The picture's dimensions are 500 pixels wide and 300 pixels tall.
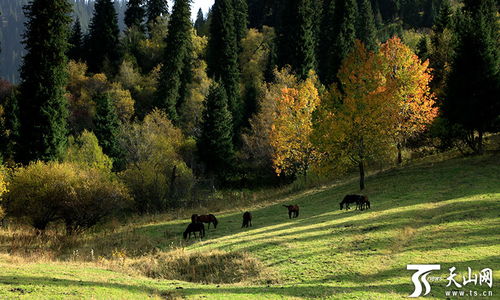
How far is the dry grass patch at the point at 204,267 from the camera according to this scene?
64.0 ft

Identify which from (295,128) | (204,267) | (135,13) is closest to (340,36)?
(295,128)

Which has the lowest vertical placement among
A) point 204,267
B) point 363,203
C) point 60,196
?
point 204,267

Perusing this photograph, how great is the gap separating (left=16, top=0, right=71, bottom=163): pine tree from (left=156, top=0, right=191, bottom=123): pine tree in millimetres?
28248

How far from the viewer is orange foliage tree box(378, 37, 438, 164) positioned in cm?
4412

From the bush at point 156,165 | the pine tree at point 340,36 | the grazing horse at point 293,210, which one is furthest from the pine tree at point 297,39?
the grazing horse at point 293,210

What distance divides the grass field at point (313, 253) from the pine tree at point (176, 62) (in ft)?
126

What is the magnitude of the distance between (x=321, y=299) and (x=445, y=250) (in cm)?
914

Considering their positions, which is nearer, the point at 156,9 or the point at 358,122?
the point at 358,122

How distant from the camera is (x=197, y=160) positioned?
6419cm

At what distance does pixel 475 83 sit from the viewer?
42.5 meters

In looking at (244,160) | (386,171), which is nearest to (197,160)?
(244,160)

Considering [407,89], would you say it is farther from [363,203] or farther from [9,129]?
[9,129]

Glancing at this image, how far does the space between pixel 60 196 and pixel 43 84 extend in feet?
50.6

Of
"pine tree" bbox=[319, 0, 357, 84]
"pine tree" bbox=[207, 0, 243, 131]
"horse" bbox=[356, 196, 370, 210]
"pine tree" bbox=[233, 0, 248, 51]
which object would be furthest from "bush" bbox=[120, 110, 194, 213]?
"pine tree" bbox=[233, 0, 248, 51]
